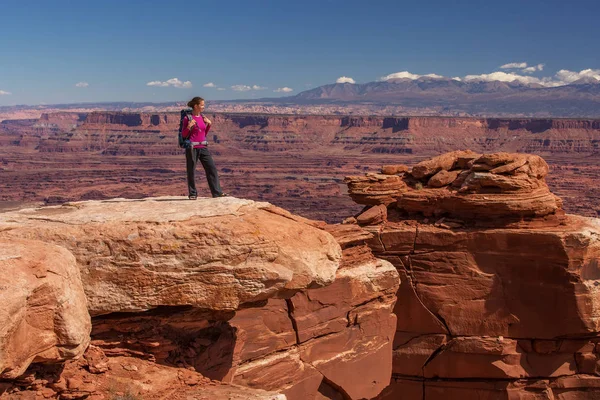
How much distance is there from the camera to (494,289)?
43.2 feet

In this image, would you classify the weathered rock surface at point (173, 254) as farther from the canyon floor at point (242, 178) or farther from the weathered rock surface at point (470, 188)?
the canyon floor at point (242, 178)

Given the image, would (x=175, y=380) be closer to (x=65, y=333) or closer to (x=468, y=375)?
(x=65, y=333)

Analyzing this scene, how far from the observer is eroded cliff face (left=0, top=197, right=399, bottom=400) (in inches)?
248

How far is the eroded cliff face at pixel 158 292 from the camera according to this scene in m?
6.30

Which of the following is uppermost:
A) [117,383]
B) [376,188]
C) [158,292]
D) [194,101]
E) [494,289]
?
[194,101]

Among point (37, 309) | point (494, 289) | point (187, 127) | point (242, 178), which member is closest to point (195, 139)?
point (187, 127)

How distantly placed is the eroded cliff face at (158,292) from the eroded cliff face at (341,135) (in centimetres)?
15292

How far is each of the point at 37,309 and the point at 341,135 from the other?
18475cm

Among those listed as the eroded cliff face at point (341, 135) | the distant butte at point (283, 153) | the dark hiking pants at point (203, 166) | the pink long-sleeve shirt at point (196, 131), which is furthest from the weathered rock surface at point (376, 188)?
the eroded cliff face at point (341, 135)

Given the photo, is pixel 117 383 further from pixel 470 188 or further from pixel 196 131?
pixel 470 188

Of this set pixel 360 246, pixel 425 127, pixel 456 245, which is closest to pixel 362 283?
pixel 360 246

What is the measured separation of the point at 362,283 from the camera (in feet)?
35.8

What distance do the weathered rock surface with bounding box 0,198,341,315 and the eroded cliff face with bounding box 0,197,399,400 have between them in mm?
13

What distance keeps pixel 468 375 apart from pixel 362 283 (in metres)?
4.34
